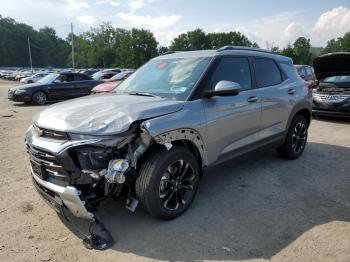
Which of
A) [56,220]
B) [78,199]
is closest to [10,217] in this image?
[56,220]

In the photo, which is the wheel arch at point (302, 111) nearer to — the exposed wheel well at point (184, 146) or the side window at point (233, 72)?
the side window at point (233, 72)

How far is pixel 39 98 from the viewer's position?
16891 millimetres

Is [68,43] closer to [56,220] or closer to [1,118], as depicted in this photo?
[1,118]

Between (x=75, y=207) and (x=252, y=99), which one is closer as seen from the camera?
(x=75, y=207)

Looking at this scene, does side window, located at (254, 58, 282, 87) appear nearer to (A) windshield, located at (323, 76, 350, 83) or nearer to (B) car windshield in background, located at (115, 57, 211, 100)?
(B) car windshield in background, located at (115, 57, 211, 100)

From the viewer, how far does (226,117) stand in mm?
4684

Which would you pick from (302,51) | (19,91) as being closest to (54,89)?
(19,91)

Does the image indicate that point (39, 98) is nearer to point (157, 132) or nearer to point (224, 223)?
point (157, 132)

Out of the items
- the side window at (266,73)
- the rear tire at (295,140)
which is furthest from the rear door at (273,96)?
the rear tire at (295,140)

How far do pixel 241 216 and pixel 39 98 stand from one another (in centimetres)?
1466

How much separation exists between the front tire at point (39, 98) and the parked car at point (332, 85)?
1196 centimetres

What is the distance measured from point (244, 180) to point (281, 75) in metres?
1.92

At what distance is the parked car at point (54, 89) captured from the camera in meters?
16.7

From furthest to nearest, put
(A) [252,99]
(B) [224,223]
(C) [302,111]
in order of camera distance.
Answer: (C) [302,111], (A) [252,99], (B) [224,223]
